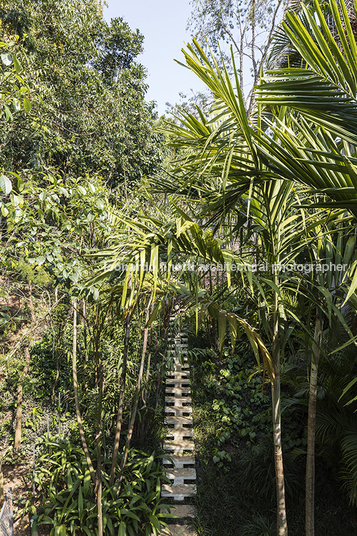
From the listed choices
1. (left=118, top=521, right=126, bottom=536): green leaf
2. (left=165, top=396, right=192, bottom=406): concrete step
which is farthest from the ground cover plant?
(left=165, top=396, right=192, bottom=406): concrete step

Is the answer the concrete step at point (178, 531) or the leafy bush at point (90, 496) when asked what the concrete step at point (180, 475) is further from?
the concrete step at point (178, 531)

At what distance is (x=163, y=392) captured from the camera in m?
4.57

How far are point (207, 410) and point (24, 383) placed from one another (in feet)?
7.44

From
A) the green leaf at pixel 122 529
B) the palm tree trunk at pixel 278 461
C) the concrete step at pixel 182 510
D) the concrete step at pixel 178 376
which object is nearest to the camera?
the palm tree trunk at pixel 278 461

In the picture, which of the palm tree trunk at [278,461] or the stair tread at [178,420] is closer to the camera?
the palm tree trunk at [278,461]

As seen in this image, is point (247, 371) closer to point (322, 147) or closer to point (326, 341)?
point (326, 341)

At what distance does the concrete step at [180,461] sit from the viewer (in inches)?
137

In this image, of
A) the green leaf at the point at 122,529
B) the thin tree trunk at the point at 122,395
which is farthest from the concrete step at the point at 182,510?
the thin tree trunk at the point at 122,395

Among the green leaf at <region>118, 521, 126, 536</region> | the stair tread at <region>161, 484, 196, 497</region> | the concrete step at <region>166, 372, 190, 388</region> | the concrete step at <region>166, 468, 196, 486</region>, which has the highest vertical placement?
the concrete step at <region>166, 372, 190, 388</region>

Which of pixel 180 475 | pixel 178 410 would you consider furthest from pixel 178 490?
pixel 178 410

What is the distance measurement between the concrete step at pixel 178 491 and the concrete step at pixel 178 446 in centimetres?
39

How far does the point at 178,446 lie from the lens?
145 inches

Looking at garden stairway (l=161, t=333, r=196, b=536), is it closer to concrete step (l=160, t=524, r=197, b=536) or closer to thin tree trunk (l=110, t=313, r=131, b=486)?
concrete step (l=160, t=524, r=197, b=536)

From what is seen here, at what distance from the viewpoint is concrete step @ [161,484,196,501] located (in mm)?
3172
